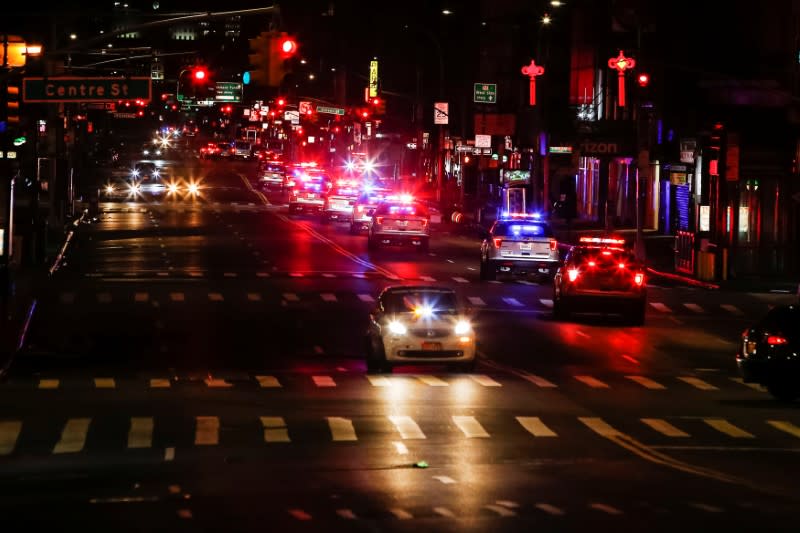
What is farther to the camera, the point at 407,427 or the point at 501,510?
the point at 407,427

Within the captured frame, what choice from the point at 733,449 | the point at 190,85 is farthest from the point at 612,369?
the point at 190,85

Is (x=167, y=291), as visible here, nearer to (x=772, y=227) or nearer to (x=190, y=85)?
(x=190, y=85)

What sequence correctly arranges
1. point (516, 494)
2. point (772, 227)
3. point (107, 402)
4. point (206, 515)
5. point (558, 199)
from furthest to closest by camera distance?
1. point (558, 199)
2. point (772, 227)
3. point (107, 402)
4. point (516, 494)
5. point (206, 515)

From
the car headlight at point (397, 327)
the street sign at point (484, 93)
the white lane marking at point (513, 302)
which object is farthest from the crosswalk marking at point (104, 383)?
the street sign at point (484, 93)

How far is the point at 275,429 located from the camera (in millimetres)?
20328

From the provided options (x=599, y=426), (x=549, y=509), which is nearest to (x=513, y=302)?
(x=599, y=426)

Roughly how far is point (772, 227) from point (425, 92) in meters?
85.4

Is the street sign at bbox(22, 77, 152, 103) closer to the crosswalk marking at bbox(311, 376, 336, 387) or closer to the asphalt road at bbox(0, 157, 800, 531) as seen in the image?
the asphalt road at bbox(0, 157, 800, 531)

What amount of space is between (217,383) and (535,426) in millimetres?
6603

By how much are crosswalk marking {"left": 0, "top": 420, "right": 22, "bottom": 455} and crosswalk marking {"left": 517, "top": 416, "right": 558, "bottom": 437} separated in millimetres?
6357

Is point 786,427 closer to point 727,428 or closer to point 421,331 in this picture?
point 727,428

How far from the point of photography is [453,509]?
14.2 metres

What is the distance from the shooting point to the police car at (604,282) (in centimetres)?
3462

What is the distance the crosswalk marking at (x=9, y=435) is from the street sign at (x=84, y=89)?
14407 millimetres
